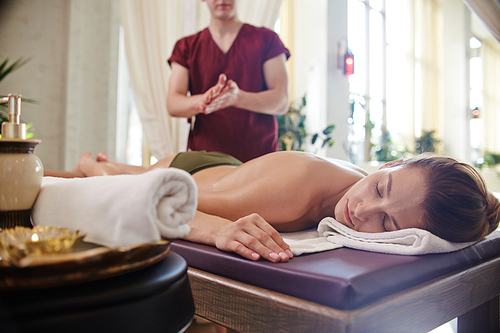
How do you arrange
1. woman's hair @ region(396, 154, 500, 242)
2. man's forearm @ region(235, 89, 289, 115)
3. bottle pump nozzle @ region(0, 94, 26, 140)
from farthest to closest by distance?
man's forearm @ region(235, 89, 289, 115)
woman's hair @ region(396, 154, 500, 242)
bottle pump nozzle @ region(0, 94, 26, 140)

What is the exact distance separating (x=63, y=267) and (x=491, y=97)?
454 inches

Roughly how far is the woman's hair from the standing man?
Answer: 3.61ft

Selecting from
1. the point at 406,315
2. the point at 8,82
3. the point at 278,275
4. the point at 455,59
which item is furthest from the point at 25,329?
the point at 455,59

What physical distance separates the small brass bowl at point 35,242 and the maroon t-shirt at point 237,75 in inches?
61.4

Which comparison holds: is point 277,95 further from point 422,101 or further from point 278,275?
point 422,101

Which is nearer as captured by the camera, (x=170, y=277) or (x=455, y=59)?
(x=170, y=277)

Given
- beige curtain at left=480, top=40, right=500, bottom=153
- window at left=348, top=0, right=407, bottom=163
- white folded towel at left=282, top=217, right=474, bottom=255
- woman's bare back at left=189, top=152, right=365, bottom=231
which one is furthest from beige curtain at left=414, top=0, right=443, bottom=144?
white folded towel at left=282, top=217, right=474, bottom=255

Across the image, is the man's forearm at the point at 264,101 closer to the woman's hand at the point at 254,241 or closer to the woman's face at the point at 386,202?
the woman's face at the point at 386,202

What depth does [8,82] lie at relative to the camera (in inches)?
95.6

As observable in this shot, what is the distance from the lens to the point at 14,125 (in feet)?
1.78

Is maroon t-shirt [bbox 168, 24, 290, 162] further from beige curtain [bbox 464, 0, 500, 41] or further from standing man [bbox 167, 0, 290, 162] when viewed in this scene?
beige curtain [bbox 464, 0, 500, 41]

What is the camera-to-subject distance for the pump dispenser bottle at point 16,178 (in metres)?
0.49

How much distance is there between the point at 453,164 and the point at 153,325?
0.83m

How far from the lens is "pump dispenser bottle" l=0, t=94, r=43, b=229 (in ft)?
1.62
